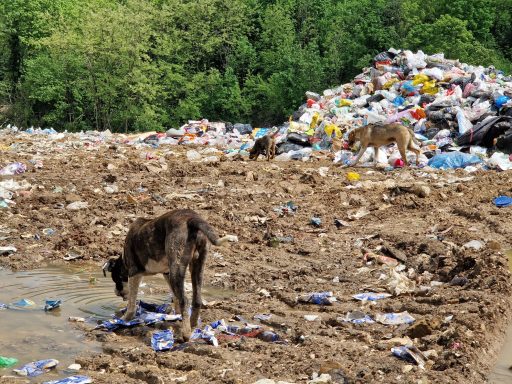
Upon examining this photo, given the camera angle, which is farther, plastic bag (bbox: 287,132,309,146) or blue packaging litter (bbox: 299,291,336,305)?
plastic bag (bbox: 287,132,309,146)

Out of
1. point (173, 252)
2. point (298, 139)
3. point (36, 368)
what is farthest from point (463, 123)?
point (36, 368)

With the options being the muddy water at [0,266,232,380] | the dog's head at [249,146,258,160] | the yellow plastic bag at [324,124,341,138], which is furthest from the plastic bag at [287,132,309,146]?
the muddy water at [0,266,232,380]

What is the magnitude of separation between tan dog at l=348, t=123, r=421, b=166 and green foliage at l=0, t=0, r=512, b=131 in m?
22.3

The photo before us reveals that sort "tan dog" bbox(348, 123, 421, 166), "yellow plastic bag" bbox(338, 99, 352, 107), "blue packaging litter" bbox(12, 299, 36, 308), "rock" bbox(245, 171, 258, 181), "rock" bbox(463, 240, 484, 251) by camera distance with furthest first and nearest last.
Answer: "yellow plastic bag" bbox(338, 99, 352, 107) → "tan dog" bbox(348, 123, 421, 166) → "rock" bbox(245, 171, 258, 181) → "rock" bbox(463, 240, 484, 251) → "blue packaging litter" bbox(12, 299, 36, 308)

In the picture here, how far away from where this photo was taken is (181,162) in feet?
54.3

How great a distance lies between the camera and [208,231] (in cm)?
560

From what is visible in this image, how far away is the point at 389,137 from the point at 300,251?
22.6 feet

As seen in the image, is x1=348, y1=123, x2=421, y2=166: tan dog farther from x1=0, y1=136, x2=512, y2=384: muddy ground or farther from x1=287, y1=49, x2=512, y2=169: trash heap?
x1=0, y1=136, x2=512, y2=384: muddy ground

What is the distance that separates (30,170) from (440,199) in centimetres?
864

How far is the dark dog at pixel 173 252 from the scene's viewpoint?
5.73m

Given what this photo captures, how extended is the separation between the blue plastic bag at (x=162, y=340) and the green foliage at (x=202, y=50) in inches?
1265

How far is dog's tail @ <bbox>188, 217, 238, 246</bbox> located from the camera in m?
5.51

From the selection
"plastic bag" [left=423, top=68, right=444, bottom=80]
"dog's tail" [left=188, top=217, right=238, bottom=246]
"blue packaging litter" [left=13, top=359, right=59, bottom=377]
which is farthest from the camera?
"plastic bag" [left=423, top=68, right=444, bottom=80]

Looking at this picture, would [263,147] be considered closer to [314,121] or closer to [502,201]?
[314,121]
